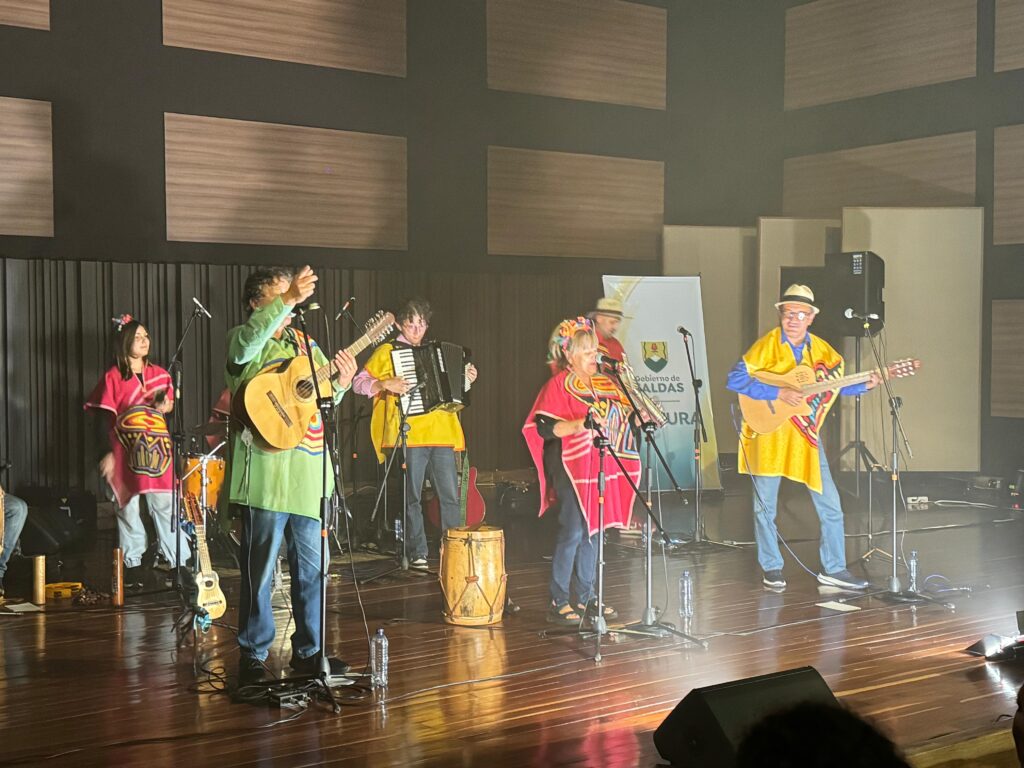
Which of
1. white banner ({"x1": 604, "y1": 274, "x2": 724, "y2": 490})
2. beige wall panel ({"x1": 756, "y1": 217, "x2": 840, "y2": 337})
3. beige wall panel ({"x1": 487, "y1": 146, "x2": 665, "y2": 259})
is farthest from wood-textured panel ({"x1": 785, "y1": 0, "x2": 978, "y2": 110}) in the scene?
white banner ({"x1": 604, "y1": 274, "x2": 724, "y2": 490})

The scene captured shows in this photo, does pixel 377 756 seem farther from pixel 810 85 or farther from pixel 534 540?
pixel 810 85

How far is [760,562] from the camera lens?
21.9 feet

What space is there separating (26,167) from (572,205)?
471cm

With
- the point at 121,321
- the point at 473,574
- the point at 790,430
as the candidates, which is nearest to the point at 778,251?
the point at 790,430

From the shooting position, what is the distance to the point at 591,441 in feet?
18.6

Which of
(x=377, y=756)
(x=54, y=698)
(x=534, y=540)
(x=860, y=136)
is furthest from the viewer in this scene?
(x=860, y=136)

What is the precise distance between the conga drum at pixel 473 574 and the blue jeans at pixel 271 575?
1122 millimetres

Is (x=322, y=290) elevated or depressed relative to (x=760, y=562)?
elevated

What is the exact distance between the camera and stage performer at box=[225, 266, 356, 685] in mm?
4453

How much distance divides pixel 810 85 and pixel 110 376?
7306mm

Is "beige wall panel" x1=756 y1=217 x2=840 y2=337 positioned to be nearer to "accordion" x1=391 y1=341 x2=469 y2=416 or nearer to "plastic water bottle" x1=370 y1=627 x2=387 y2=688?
"accordion" x1=391 y1=341 x2=469 y2=416

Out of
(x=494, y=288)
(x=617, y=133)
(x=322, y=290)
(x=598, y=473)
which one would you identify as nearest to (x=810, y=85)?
(x=617, y=133)

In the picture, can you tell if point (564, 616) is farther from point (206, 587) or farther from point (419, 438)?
point (419, 438)

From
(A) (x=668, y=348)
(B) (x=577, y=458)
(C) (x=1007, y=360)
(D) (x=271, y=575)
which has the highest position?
(A) (x=668, y=348)
